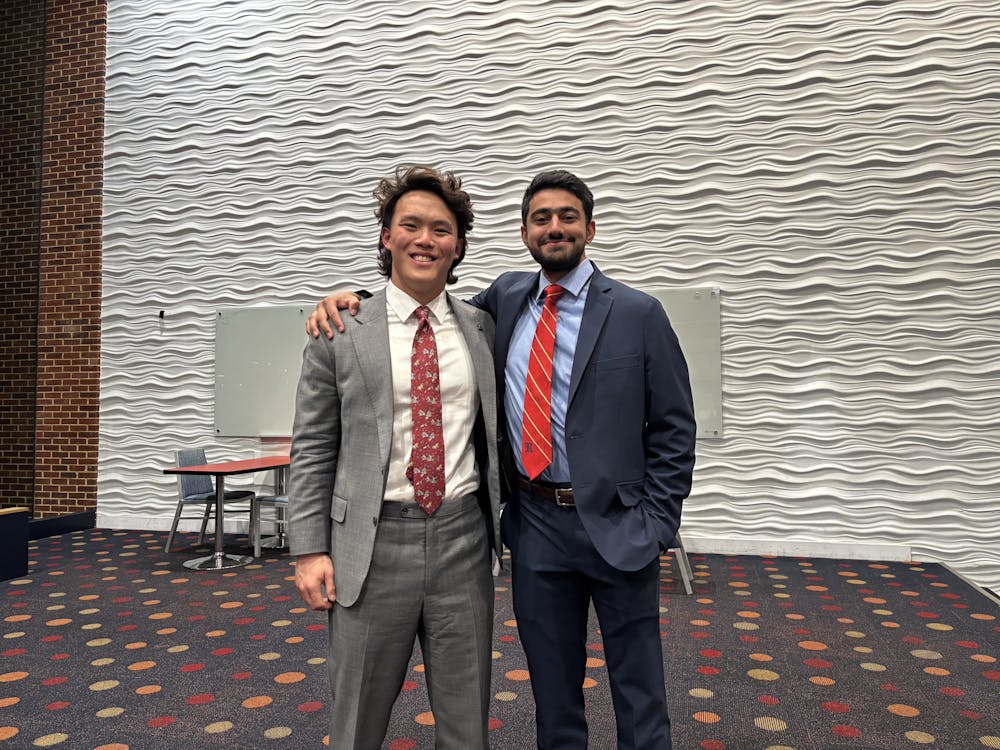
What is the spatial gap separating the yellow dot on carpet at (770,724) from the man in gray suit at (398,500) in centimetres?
143

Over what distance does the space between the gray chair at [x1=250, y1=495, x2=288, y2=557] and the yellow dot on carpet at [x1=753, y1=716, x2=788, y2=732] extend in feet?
12.4

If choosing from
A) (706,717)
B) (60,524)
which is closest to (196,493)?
(60,524)

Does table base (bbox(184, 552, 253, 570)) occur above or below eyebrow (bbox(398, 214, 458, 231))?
below

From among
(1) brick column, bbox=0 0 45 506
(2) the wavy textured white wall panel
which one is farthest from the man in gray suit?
(1) brick column, bbox=0 0 45 506

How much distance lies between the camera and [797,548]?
5.30 meters

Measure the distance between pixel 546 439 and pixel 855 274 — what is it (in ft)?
15.2

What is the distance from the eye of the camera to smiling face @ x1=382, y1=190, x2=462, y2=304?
155 cm

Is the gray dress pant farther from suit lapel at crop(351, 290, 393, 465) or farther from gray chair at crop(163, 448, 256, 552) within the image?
gray chair at crop(163, 448, 256, 552)

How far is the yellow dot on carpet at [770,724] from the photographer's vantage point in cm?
245

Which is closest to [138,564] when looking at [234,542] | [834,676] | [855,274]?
[234,542]

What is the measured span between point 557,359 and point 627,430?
264 millimetres

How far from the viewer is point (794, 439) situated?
5.38 meters

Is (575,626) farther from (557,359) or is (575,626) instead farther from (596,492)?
(557,359)

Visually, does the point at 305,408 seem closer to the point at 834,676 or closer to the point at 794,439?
the point at 834,676
